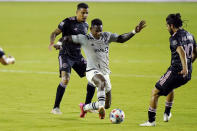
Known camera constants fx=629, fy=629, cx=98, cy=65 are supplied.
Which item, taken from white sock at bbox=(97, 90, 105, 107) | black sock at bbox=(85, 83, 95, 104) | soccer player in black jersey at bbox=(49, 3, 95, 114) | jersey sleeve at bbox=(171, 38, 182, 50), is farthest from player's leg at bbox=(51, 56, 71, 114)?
jersey sleeve at bbox=(171, 38, 182, 50)

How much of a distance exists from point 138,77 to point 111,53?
926 centimetres

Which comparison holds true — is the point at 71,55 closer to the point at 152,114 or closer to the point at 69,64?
the point at 69,64

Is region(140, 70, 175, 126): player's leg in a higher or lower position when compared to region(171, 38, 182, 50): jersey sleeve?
lower

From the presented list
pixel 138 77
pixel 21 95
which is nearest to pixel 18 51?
pixel 138 77

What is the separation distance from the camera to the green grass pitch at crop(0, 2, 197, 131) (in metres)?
13.0

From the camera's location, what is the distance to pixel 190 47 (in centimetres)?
1230

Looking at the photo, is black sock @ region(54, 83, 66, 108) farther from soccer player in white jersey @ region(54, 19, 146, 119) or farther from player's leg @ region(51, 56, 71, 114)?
soccer player in white jersey @ region(54, 19, 146, 119)

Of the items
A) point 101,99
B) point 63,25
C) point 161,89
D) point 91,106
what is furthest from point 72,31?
point 161,89

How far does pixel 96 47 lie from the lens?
42.9 feet

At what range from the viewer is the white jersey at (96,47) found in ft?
42.8

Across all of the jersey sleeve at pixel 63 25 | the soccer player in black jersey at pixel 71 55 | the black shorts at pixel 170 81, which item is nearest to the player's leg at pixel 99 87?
the black shorts at pixel 170 81

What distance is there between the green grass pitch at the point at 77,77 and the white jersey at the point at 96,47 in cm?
116

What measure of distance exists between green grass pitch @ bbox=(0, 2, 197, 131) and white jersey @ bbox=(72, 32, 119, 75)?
1161 millimetres

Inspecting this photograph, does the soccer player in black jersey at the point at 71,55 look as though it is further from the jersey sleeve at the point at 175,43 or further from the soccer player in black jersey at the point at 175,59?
the jersey sleeve at the point at 175,43
